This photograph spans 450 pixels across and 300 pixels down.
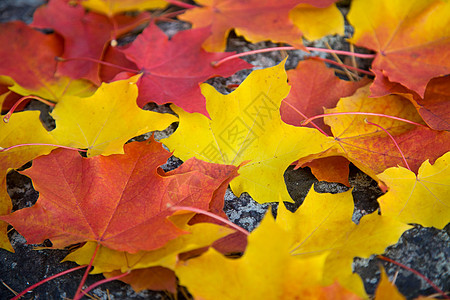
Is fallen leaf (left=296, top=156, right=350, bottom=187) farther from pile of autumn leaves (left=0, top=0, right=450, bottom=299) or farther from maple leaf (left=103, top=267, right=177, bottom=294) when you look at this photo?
maple leaf (left=103, top=267, right=177, bottom=294)

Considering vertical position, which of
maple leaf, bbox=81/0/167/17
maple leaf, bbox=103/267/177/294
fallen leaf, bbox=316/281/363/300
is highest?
maple leaf, bbox=81/0/167/17

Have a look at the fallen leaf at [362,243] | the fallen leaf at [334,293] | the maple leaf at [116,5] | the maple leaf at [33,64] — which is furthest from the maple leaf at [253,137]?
the maple leaf at [116,5]

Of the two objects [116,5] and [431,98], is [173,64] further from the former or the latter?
[431,98]

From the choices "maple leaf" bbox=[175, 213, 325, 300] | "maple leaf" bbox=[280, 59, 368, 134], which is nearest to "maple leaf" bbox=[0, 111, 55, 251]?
"maple leaf" bbox=[175, 213, 325, 300]

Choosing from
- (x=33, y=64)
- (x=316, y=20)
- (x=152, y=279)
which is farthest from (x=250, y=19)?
(x=152, y=279)

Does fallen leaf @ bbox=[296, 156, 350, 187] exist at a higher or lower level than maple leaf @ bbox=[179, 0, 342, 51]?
lower

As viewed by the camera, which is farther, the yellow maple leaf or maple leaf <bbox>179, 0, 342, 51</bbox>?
maple leaf <bbox>179, 0, 342, 51</bbox>

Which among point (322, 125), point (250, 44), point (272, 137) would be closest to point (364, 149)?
point (322, 125)
